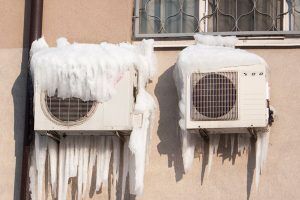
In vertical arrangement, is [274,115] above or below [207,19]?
below

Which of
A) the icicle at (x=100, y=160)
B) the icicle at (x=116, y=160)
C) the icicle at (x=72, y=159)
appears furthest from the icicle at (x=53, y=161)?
the icicle at (x=116, y=160)

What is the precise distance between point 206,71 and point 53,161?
4.79 feet

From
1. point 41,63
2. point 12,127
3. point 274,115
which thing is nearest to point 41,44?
point 41,63

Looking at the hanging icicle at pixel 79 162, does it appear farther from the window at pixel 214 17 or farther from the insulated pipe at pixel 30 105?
the window at pixel 214 17

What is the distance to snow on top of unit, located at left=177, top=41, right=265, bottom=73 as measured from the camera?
6.87m

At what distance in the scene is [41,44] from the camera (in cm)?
726

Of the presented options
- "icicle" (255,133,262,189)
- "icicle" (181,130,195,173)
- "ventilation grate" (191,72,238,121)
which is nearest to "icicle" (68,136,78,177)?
"icicle" (181,130,195,173)

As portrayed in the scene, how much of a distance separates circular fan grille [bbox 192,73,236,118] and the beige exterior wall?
0.39 metres

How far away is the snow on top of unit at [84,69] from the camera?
694 cm

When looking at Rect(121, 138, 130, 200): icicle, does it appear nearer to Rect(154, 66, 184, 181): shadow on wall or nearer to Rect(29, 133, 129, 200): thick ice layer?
Rect(29, 133, 129, 200): thick ice layer

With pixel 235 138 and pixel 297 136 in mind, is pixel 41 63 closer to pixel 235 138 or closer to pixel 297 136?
pixel 235 138

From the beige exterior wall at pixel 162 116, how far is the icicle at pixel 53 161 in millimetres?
321

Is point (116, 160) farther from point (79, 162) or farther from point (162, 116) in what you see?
point (162, 116)

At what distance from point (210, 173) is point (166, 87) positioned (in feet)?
2.69
